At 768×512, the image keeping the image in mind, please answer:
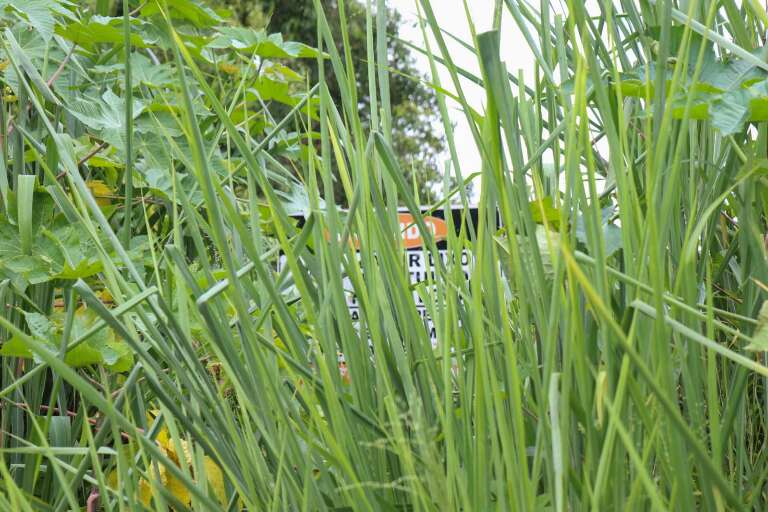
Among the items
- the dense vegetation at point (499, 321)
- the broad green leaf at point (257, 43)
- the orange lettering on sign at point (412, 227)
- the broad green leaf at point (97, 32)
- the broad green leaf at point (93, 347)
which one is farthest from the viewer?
the broad green leaf at point (257, 43)

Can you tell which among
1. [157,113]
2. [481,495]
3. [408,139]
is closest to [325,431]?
[481,495]

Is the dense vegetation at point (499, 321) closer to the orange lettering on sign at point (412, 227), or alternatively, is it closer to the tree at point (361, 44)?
the orange lettering on sign at point (412, 227)

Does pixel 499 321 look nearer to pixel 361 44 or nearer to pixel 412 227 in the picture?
pixel 412 227

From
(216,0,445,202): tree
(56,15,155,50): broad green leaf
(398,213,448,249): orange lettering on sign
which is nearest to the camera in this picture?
(398,213,448,249): orange lettering on sign

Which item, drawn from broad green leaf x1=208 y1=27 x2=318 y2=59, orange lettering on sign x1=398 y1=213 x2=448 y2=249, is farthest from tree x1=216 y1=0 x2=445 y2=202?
broad green leaf x1=208 y1=27 x2=318 y2=59

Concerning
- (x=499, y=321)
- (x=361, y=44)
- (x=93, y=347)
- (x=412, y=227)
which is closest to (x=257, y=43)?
(x=93, y=347)

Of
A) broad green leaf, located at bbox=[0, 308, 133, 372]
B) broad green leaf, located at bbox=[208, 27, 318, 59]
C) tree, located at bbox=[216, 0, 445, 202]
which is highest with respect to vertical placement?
tree, located at bbox=[216, 0, 445, 202]

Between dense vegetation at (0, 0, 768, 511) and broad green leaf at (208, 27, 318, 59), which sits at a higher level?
broad green leaf at (208, 27, 318, 59)

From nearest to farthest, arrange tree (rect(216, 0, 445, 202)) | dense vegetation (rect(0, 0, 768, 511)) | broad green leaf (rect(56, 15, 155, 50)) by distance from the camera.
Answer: dense vegetation (rect(0, 0, 768, 511)) → broad green leaf (rect(56, 15, 155, 50)) → tree (rect(216, 0, 445, 202))

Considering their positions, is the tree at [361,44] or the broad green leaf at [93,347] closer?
the broad green leaf at [93,347]

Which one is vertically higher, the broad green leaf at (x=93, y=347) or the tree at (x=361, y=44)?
the tree at (x=361, y=44)

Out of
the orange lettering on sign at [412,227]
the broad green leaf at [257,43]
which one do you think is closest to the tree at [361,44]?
the orange lettering on sign at [412,227]

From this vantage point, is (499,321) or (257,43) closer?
(499,321)

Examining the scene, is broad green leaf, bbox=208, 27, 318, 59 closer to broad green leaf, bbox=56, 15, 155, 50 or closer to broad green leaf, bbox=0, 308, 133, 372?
broad green leaf, bbox=56, 15, 155, 50
